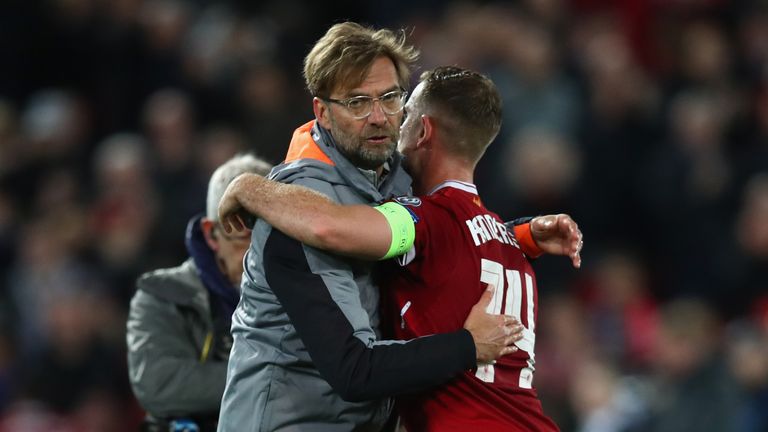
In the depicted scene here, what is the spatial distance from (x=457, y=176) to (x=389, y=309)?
447 millimetres

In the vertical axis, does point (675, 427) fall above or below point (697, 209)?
below

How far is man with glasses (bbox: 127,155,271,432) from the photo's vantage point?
4.16m

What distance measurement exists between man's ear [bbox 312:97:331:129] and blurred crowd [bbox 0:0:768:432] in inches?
159

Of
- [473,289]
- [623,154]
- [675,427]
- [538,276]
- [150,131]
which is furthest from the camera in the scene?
[150,131]

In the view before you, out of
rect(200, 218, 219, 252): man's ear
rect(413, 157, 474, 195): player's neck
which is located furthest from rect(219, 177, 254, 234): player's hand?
rect(200, 218, 219, 252): man's ear

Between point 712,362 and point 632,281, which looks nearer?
point 712,362

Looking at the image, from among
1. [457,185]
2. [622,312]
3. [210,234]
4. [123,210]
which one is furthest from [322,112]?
[123,210]

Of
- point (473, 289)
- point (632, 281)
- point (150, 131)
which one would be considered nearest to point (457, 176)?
point (473, 289)

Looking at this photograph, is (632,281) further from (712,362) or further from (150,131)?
(150,131)

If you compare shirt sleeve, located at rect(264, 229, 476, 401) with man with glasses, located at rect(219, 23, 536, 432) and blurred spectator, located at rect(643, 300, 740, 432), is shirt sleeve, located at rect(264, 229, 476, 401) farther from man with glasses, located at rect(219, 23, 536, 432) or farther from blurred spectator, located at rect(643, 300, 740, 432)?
blurred spectator, located at rect(643, 300, 740, 432)

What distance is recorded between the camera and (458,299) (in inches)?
139

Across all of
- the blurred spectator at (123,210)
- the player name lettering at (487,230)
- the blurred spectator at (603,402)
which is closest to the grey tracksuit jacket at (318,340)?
the player name lettering at (487,230)

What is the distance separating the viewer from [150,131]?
974 cm

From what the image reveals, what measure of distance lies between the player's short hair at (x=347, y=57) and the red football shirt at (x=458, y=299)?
0.38 metres
